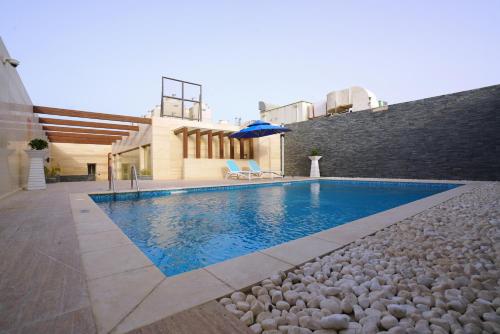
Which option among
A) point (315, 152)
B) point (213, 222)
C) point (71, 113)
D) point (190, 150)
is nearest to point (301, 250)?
point (213, 222)

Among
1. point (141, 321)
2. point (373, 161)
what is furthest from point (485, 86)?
point (141, 321)

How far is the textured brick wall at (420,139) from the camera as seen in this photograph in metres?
7.49

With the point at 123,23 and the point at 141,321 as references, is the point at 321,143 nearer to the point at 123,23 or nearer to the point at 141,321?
the point at 123,23

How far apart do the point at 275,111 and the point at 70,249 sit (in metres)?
21.4

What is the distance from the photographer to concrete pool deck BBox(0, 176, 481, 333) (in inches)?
38.1

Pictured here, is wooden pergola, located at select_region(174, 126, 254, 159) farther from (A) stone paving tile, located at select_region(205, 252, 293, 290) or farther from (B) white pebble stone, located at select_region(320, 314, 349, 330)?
(B) white pebble stone, located at select_region(320, 314, 349, 330)

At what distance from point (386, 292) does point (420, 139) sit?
9772mm

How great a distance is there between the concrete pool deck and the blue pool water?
58 cm

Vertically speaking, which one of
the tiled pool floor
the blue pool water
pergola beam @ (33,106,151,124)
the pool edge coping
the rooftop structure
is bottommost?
the blue pool water

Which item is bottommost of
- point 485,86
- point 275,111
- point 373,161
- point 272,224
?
point 272,224

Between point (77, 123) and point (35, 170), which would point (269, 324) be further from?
point (77, 123)

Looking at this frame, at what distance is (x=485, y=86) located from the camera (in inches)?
296

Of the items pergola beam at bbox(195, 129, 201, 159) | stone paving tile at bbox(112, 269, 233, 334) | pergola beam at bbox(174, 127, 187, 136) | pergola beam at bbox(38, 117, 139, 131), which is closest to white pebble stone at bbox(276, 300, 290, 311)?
stone paving tile at bbox(112, 269, 233, 334)

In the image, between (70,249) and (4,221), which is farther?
(4,221)
